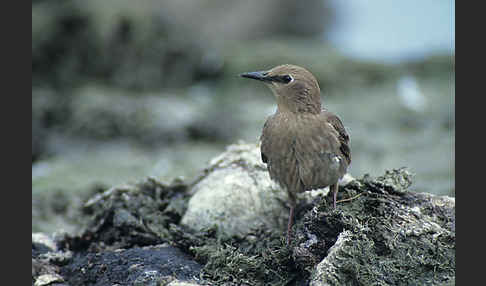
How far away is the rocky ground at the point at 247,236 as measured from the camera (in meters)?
3.96

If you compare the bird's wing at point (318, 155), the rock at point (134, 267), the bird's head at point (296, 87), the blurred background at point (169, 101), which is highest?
the blurred background at point (169, 101)

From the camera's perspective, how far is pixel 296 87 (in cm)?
492

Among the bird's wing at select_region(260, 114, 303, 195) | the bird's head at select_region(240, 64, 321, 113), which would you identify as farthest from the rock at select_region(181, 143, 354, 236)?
the bird's head at select_region(240, 64, 321, 113)

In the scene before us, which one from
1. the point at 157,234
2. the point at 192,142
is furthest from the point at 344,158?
the point at 192,142

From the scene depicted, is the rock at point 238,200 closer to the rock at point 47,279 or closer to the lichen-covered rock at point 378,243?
the lichen-covered rock at point 378,243

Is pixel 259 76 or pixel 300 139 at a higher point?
pixel 259 76

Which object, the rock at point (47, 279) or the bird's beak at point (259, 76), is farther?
the bird's beak at point (259, 76)

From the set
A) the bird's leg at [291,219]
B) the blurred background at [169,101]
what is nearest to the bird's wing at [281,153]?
the bird's leg at [291,219]

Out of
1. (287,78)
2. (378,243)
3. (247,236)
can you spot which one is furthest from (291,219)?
(287,78)

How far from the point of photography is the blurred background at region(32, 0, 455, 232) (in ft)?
27.1

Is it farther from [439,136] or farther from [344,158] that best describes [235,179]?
[439,136]

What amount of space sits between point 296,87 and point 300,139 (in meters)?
0.44

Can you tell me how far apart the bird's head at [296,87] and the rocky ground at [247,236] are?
0.71 meters

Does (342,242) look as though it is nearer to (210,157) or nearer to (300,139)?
(300,139)
